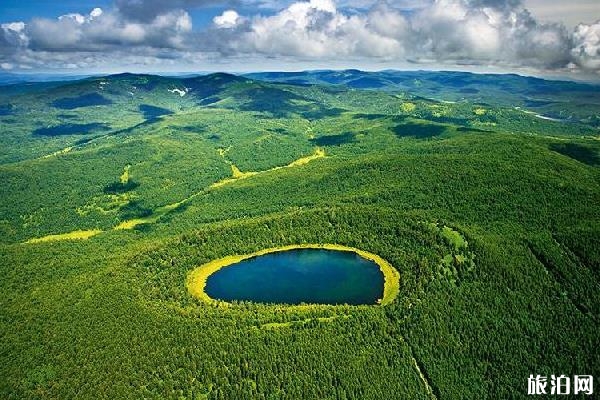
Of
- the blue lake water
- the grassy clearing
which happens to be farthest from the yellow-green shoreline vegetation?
the grassy clearing

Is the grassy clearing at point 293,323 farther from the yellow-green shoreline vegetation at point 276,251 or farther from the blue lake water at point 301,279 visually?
the yellow-green shoreline vegetation at point 276,251

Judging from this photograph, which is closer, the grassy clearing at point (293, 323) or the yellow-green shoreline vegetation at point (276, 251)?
the grassy clearing at point (293, 323)

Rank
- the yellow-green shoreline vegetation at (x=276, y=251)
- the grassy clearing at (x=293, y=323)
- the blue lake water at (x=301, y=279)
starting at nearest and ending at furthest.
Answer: the grassy clearing at (x=293, y=323) → the yellow-green shoreline vegetation at (x=276, y=251) → the blue lake water at (x=301, y=279)

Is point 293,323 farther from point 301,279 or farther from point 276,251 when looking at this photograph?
point 276,251

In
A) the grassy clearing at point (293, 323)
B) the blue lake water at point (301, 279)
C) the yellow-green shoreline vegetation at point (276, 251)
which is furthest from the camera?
the blue lake water at point (301, 279)

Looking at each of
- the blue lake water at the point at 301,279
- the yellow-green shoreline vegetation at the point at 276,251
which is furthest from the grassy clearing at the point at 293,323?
the yellow-green shoreline vegetation at the point at 276,251

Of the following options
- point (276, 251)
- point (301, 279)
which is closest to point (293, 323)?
point (301, 279)

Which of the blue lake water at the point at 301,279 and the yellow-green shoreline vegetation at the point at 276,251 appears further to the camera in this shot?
the blue lake water at the point at 301,279
